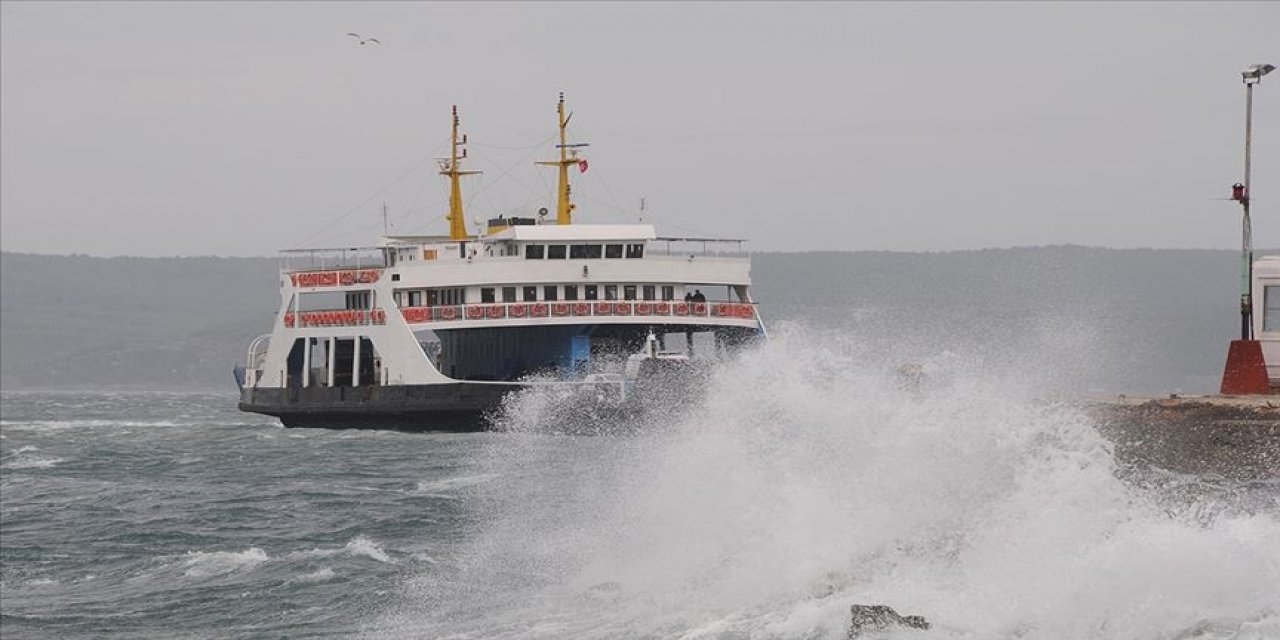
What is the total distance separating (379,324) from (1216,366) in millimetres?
142786

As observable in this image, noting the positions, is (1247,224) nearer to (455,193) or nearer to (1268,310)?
(1268,310)

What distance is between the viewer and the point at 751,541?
25062 millimetres

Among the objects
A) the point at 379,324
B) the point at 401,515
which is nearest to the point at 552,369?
the point at 379,324

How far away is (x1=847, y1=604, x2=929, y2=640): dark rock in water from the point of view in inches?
780

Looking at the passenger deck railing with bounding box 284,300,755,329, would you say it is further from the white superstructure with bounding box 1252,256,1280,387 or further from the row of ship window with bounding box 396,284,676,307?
the white superstructure with bounding box 1252,256,1280,387

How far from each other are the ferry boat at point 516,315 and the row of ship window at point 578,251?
3cm

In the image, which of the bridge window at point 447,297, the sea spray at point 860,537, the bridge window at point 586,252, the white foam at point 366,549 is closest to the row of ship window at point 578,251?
the bridge window at point 586,252

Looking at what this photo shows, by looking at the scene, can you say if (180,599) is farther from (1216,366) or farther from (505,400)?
(1216,366)

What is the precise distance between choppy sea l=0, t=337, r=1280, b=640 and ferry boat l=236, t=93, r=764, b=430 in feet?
48.8

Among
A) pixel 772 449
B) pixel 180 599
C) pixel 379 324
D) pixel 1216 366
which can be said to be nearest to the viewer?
pixel 772 449

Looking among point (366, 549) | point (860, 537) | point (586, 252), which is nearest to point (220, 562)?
point (366, 549)

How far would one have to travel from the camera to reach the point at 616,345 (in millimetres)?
58781

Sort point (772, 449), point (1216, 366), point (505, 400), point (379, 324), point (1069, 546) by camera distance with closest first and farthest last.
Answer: point (1069, 546), point (772, 449), point (505, 400), point (379, 324), point (1216, 366)

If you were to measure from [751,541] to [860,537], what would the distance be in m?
1.80
